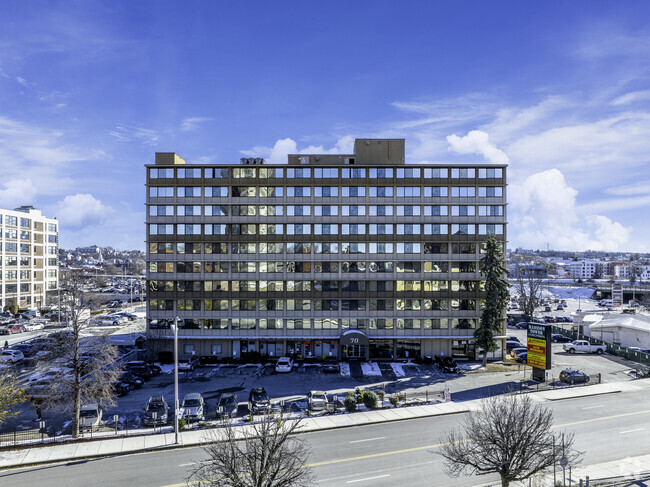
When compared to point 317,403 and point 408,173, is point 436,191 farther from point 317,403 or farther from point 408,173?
point 317,403

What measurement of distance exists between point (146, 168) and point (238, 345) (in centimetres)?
2624

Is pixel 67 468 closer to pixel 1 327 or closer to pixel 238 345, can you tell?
pixel 238 345

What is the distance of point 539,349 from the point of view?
149ft

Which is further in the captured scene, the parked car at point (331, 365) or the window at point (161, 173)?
the window at point (161, 173)

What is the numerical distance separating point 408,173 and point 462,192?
24.6 feet

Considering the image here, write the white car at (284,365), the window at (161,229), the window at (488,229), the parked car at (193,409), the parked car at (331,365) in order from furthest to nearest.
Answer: the window at (161,229)
the window at (488,229)
the parked car at (331,365)
the white car at (284,365)
the parked car at (193,409)

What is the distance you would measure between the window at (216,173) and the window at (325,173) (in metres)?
11.8

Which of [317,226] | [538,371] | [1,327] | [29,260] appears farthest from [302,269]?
[29,260]

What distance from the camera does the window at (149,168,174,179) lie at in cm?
5738

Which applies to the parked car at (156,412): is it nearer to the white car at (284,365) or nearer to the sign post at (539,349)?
the white car at (284,365)

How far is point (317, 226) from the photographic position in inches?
2260

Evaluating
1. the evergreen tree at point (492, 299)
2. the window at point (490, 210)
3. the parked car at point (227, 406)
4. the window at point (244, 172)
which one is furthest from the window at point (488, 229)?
the parked car at point (227, 406)

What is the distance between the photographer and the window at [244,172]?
189 ft

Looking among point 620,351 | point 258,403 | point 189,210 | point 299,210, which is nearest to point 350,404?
point 258,403
